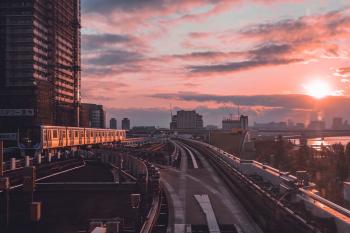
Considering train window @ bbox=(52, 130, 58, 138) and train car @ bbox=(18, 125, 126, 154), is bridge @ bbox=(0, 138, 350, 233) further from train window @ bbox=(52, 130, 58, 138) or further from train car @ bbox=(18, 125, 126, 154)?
train window @ bbox=(52, 130, 58, 138)

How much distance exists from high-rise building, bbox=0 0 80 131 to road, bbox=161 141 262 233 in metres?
92.0

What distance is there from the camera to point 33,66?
147250mm

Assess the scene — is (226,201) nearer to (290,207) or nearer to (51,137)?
(290,207)

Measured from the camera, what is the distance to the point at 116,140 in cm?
11094

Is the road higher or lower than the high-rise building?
lower

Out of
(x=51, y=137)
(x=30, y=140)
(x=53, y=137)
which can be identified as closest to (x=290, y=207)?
(x=30, y=140)

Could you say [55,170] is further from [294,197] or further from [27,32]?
[27,32]

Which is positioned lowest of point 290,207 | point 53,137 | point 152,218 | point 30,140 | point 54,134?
point 152,218

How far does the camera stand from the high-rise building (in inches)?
5271

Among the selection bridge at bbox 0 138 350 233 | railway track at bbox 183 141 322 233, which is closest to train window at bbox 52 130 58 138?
bridge at bbox 0 138 350 233

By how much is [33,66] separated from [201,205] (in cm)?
13724

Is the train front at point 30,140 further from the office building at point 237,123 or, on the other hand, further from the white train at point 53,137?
the office building at point 237,123

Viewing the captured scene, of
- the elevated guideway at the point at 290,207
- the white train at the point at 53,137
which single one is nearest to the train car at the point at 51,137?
the white train at the point at 53,137

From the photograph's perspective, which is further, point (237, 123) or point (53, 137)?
point (237, 123)
